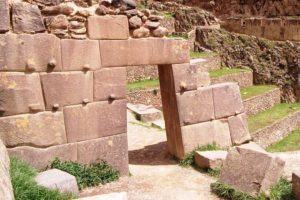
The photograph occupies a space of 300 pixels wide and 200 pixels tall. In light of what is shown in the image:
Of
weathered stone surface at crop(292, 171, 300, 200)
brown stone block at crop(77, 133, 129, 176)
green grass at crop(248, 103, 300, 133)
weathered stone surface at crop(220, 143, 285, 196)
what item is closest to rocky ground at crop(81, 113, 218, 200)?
brown stone block at crop(77, 133, 129, 176)

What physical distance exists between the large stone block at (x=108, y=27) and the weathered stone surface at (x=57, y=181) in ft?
7.28

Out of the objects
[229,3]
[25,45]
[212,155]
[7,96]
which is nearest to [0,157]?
[7,96]

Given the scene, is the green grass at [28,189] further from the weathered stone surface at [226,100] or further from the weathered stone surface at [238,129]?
the weathered stone surface at [238,129]

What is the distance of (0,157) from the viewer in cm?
496

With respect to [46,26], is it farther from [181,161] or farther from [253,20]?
[253,20]

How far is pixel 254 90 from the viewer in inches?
616

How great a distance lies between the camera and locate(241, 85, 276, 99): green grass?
48.1 ft

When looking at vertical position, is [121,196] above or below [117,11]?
below

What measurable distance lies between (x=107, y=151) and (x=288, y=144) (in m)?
7.42

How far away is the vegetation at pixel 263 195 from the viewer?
5965 millimetres

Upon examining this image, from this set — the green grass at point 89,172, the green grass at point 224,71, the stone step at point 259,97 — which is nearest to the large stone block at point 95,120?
the green grass at point 89,172

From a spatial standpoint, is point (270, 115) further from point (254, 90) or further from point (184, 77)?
point (184, 77)

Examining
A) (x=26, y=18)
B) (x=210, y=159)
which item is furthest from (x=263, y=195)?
(x=26, y=18)

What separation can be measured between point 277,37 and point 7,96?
1563 centimetres
